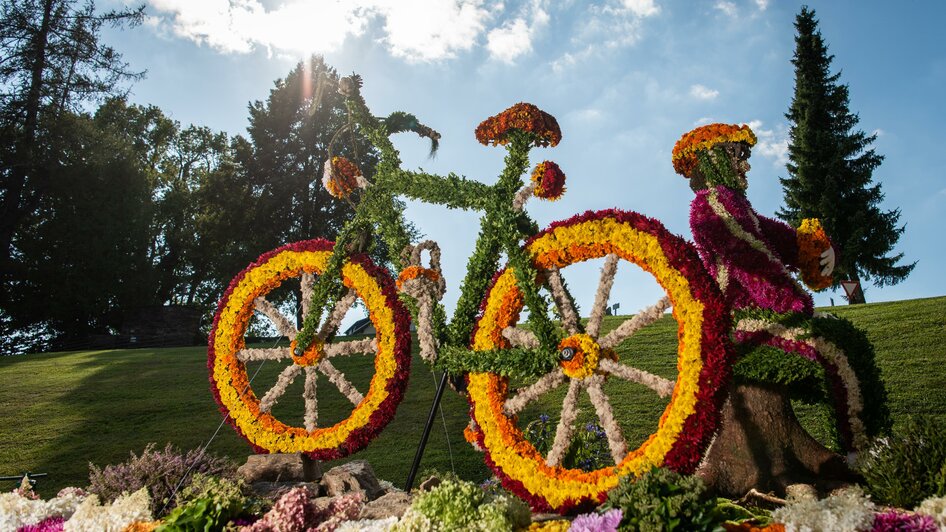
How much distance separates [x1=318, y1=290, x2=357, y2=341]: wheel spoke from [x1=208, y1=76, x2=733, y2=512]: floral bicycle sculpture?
0.03ft

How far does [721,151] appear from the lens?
4.90 m

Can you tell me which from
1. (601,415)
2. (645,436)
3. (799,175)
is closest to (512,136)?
(601,415)

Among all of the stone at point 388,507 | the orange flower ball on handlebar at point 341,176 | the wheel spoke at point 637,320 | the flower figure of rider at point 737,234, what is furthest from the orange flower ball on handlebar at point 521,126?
the stone at point 388,507

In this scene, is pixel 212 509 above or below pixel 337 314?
below

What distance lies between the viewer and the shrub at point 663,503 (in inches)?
118

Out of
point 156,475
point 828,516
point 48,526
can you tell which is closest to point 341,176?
point 156,475

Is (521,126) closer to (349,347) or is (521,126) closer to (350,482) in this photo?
(349,347)

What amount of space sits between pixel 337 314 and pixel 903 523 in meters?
4.05

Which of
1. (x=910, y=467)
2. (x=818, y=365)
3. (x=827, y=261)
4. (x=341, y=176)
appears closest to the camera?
(x=910, y=467)

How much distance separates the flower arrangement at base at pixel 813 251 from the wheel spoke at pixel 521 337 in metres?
2.22

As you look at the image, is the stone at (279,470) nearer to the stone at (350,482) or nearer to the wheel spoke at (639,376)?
the stone at (350,482)

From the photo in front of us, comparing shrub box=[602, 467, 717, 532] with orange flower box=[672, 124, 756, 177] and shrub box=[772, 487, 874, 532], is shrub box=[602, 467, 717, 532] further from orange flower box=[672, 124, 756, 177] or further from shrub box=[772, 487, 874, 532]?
orange flower box=[672, 124, 756, 177]

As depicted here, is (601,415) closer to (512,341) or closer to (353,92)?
(512,341)

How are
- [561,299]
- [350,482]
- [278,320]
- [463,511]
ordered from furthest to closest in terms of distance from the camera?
1. [278,320]
2. [350,482]
3. [561,299]
4. [463,511]
